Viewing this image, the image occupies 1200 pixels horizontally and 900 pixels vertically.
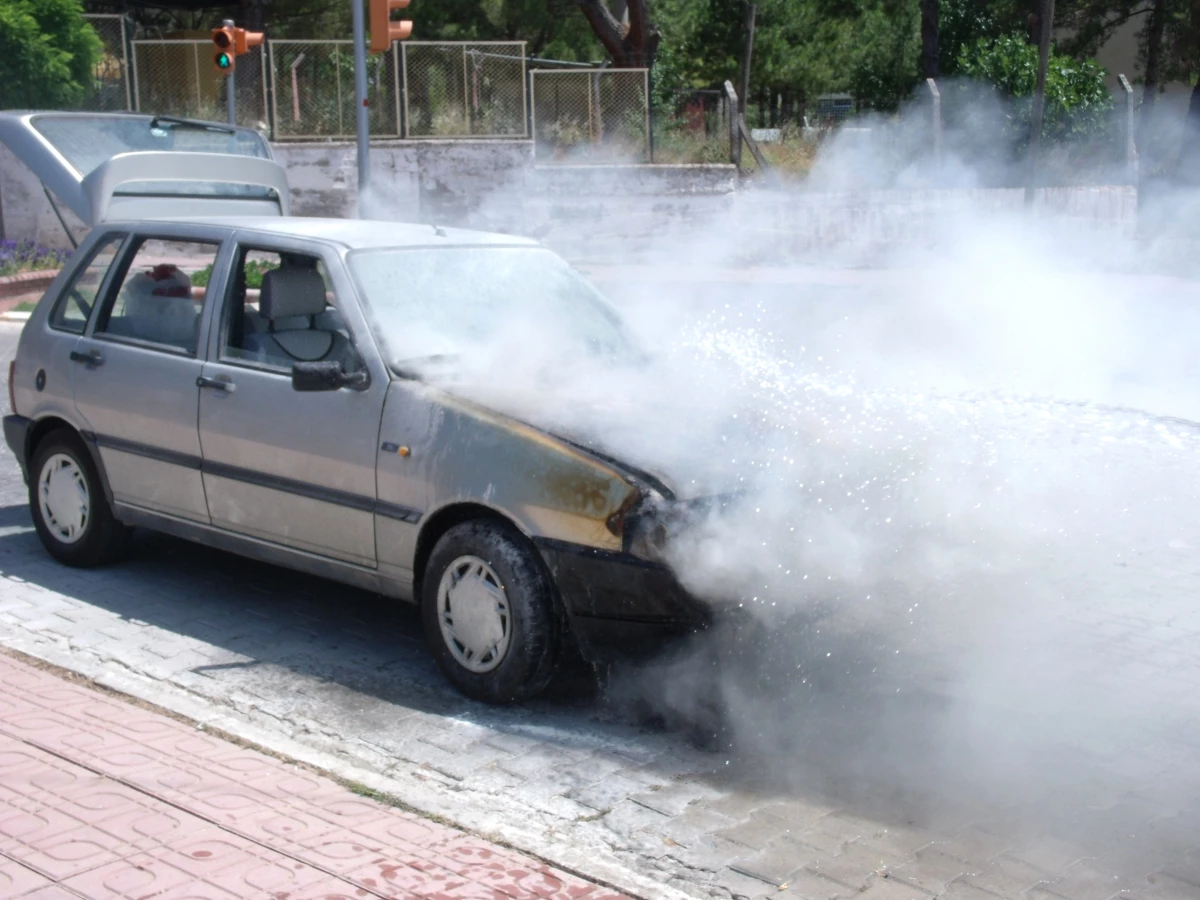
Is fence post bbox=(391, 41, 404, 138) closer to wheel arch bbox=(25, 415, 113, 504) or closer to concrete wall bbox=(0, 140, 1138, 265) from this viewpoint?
concrete wall bbox=(0, 140, 1138, 265)

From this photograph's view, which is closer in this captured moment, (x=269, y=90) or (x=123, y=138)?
(x=123, y=138)

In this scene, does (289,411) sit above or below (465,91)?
below

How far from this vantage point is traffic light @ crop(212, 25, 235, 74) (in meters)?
15.5

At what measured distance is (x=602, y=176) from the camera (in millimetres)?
20938

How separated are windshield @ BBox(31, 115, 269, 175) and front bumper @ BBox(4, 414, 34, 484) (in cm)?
198

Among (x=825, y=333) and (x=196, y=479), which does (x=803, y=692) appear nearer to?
(x=196, y=479)

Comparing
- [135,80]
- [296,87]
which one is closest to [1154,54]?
[296,87]

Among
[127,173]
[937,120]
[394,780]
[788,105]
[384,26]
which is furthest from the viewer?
[788,105]

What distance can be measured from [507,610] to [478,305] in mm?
1372

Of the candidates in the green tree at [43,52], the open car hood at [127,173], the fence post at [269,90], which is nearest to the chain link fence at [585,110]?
the fence post at [269,90]

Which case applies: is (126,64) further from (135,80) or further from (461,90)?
(461,90)

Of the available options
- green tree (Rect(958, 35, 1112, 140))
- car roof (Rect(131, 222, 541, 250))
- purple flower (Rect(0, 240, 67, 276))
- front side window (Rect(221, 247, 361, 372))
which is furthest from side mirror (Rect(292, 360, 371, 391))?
purple flower (Rect(0, 240, 67, 276))

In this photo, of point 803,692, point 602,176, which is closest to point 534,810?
point 803,692

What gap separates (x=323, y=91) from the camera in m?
21.3
